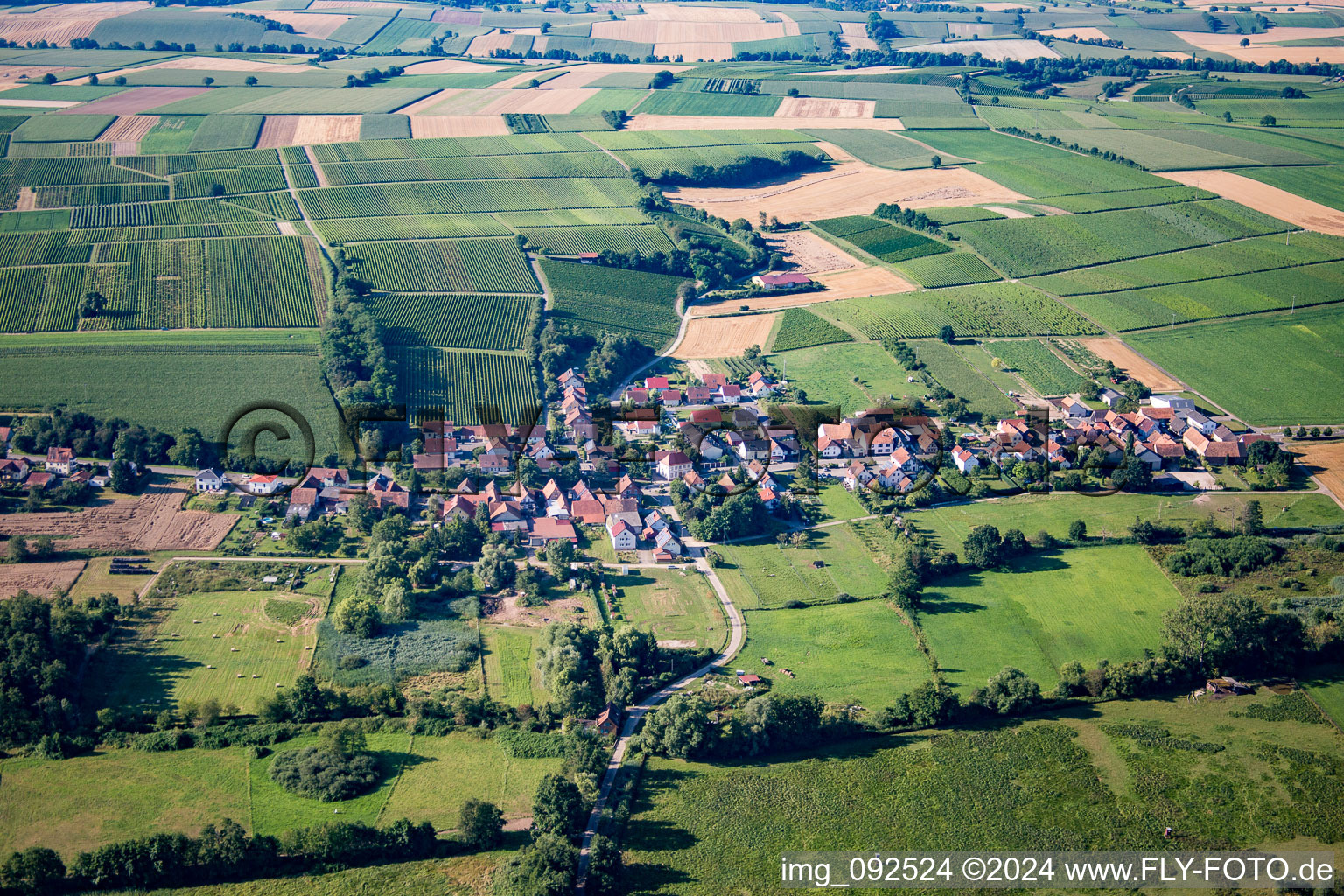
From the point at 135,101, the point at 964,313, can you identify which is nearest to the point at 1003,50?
the point at 964,313

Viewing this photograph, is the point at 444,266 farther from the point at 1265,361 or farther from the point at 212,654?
the point at 1265,361

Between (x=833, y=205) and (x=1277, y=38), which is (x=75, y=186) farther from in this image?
(x=1277, y=38)

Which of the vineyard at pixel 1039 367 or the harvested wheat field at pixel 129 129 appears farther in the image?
the harvested wheat field at pixel 129 129

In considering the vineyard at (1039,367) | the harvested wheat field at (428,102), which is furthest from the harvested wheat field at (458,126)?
the vineyard at (1039,367)

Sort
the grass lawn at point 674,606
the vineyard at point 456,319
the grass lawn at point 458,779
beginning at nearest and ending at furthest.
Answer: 1. the grass lawn at point 458,779
2. the grass lawn at point 674,606
3. the vineyard at point 456,319

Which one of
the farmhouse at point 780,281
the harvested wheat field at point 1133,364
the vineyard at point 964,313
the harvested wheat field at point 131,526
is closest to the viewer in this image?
the harvested wheat field at point 131,526

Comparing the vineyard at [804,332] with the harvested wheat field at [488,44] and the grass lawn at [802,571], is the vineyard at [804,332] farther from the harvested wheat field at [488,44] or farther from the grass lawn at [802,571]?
the harvested wheat field at [488,44]

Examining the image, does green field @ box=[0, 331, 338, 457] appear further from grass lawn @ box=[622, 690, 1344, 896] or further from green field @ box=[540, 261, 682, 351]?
grass lawn @ box=[622, 690, 1344, 896]
